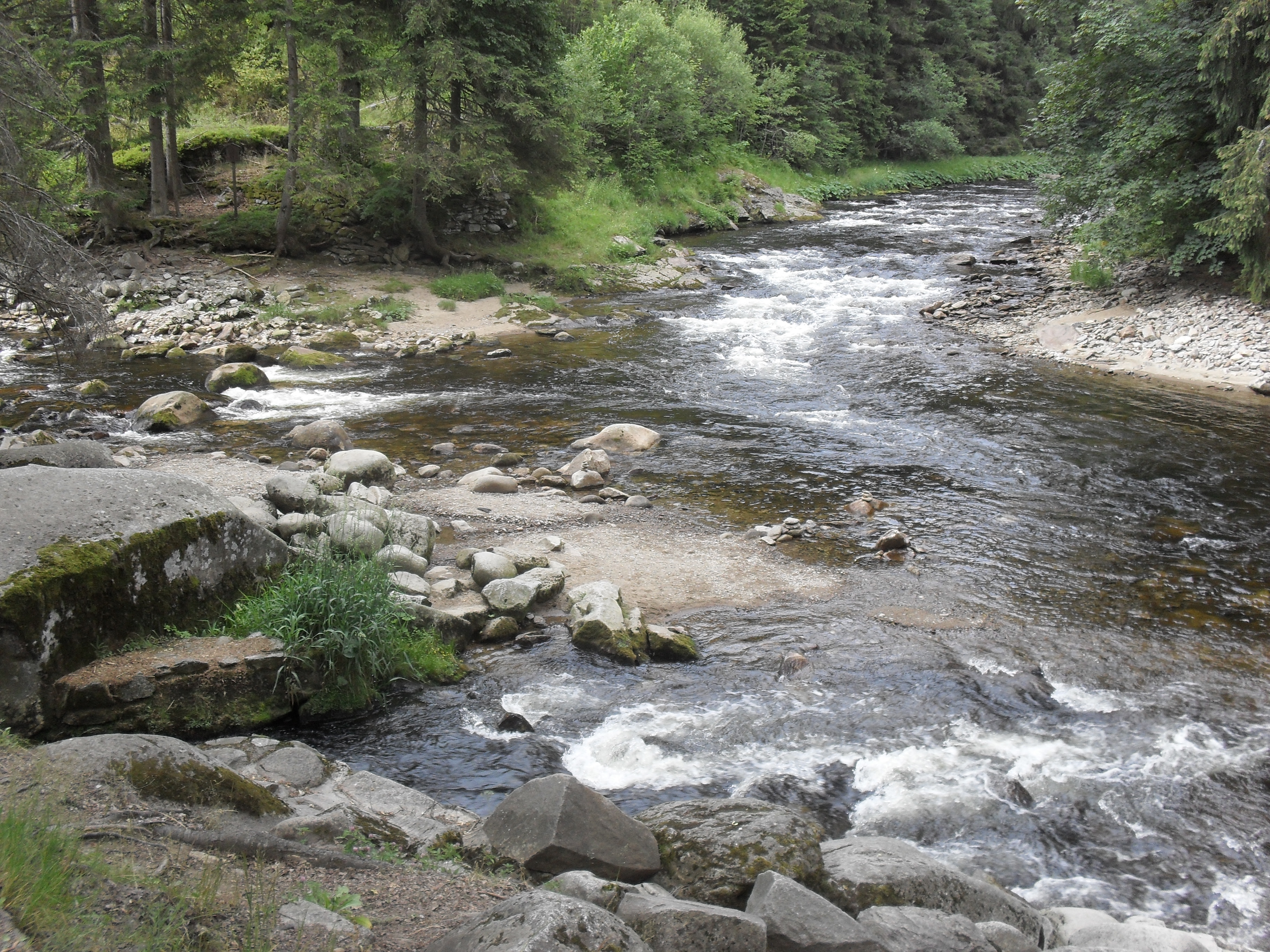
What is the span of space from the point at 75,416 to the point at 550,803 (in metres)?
11.5

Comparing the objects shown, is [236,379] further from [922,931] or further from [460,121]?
[922,931]

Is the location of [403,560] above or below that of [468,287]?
below

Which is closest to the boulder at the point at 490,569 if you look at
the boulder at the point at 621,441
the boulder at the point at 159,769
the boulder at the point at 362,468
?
the boulder at the point at 362,468

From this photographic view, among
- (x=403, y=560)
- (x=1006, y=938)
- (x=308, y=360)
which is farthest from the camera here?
(x=308, y=360)

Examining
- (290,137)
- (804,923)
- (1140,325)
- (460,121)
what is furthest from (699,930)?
(460,121)

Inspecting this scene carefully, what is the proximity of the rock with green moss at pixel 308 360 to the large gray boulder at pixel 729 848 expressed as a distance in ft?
44.9

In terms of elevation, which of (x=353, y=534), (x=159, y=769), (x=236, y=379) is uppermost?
(x=159, y=769)

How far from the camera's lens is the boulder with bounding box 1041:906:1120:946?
4371mm

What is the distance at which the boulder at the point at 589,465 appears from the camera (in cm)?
1114

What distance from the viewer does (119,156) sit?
2419cm

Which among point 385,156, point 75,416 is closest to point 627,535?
point 75,416

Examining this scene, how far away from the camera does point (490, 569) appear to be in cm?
788

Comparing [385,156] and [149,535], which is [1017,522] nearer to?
[149,535]

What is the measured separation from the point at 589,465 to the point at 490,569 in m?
3.54
